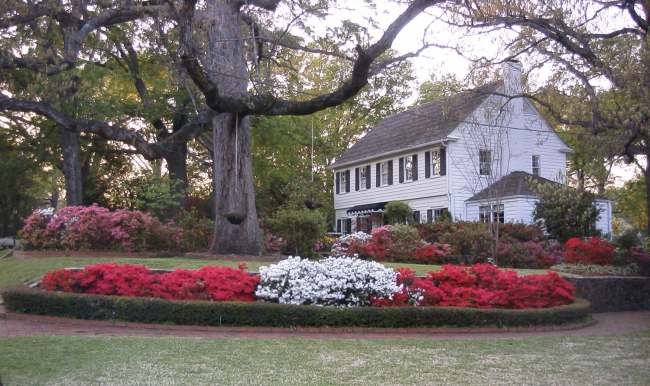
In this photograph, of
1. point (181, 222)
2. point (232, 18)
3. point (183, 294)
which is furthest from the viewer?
point (181, 222)

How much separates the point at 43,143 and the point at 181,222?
12.9 metres

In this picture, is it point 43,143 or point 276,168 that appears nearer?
point 43,143

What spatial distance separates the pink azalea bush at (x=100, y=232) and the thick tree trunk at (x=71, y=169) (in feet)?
15.0

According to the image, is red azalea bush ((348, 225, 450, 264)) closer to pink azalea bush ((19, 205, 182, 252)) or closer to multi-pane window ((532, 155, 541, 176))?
pink azalea bush ((19, 205, 182, 252))

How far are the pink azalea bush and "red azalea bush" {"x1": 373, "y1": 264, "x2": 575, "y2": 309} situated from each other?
30.3 feet

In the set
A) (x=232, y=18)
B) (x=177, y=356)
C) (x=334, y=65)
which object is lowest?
(x=177, y=356)

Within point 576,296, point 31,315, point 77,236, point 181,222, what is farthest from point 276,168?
point 31,315

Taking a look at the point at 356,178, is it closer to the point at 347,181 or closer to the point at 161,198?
the point at 347,181

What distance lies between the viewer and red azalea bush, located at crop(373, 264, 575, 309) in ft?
39.4

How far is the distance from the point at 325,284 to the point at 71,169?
1647 centimetres

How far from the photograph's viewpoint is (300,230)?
19.9 metres

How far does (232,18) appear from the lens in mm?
18078

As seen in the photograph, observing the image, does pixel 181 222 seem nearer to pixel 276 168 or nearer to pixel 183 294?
pixel 183 294

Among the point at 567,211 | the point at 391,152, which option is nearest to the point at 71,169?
the point at 391,152
